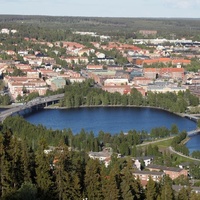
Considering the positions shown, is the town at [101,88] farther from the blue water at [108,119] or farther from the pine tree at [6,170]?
the blue water at [108,119]

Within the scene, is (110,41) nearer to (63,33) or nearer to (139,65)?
(63,33)

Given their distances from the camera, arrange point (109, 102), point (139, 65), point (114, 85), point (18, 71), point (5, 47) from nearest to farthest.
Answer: point (109, 102)
point (114, 85)
point (18, 71)
point (139, 65)
point (5, 47)

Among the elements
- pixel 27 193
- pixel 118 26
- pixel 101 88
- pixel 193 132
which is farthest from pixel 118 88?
pixel 118 26

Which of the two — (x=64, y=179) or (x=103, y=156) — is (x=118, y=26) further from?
(x=64, y=179)

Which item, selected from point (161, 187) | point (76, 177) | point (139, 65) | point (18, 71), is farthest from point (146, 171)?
point (139, 65)

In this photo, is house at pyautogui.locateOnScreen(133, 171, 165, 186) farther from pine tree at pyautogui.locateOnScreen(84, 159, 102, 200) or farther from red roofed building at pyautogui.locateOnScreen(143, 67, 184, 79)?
red roofed building at pyautogui.locateOnScreen(143, 67, 184, 79)

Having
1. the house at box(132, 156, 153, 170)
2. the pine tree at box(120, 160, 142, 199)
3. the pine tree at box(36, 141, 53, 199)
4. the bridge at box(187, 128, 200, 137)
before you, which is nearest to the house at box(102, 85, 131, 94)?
the bridge at box(187, 128, 200, 137)

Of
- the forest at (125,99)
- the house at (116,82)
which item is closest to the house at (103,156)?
the forest at (125,99)
